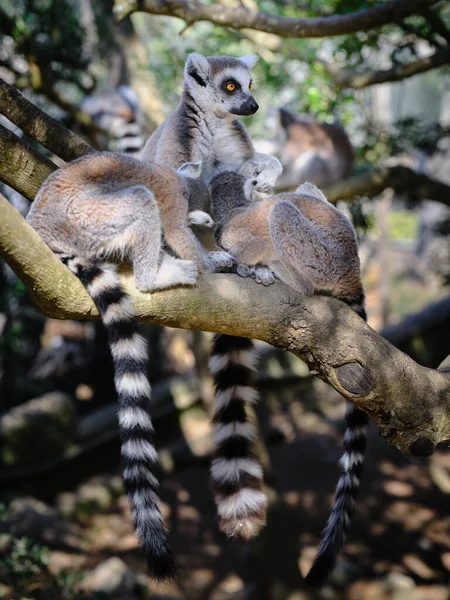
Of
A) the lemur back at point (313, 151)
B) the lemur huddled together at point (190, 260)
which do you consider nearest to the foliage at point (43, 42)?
the lemur back at point (313, 151)

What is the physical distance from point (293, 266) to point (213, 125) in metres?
1.82

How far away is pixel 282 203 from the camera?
13.5 feet

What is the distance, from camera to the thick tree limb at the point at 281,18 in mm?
5402

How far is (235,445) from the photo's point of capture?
4031mm

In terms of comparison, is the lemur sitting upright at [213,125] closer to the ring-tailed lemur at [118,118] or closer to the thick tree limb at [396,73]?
the thick tree limb at [396,73]

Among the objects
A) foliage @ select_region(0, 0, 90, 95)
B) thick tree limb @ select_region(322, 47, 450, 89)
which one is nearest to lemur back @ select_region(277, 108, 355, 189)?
thick tree limb @ select_region(322, 47, 450, 89)

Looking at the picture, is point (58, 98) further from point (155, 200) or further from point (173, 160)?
point (155, 200)

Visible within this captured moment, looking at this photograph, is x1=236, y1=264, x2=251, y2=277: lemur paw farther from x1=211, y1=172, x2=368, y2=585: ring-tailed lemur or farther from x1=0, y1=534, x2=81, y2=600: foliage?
x1=0, y1=534, x2=81, y2=600: foliage

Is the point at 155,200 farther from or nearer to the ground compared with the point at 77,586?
farther from the ground

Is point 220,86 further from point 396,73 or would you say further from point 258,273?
point 396,73

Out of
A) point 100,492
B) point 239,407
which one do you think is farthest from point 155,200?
point 100,492

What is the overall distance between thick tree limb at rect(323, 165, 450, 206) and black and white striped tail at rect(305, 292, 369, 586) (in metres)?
4.63

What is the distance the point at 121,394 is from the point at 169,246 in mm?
1041

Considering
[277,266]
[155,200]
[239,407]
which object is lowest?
[239,407]
